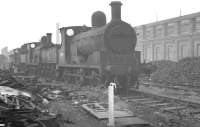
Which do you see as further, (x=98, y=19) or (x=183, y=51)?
(x=183, y=51)

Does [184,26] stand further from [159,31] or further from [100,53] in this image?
[100,53]

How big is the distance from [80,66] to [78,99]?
3991 millimetres

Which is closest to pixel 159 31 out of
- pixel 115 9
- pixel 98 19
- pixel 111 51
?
pixel 98 19

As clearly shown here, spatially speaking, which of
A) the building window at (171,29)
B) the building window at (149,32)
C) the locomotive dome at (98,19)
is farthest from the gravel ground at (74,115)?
the building window at (149,32)

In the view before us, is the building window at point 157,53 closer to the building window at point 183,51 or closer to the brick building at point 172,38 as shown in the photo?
the brick building at point 172,38

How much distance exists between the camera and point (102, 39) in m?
11.7

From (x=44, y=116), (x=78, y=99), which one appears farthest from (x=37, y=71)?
(x=44, y=116)

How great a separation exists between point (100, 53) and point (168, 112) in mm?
4826

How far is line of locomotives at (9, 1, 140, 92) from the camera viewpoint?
11.5m

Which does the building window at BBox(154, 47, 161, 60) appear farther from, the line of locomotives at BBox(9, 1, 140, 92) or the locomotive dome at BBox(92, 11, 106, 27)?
the locomotive dome at BBox(92, 11, 106, 27)

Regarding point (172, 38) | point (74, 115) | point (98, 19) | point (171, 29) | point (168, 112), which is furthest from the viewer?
point (171, 29)

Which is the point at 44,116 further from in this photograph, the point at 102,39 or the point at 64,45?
the point at 64,45

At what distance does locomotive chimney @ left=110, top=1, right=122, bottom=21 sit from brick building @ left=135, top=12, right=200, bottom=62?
1995 cm

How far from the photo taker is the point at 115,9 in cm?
1188
